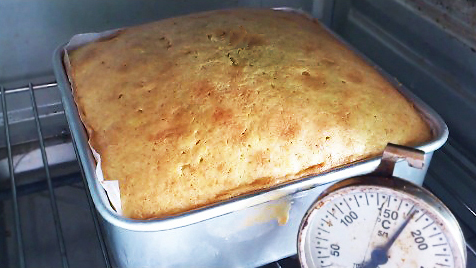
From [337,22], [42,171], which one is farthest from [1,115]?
[337,22]

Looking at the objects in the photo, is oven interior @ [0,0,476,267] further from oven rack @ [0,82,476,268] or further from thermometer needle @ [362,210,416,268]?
thermometer needle @ [362,210,416,268]

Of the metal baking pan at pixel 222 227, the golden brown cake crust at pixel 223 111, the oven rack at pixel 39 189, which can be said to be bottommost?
the oven rack at pixel 39 189

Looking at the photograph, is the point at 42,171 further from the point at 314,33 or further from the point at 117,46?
the point at 314,33

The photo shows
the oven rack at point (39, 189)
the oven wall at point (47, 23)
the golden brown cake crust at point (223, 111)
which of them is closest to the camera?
the golden brown cake crust at point (223, 111)

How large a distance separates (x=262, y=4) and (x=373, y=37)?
29 cm

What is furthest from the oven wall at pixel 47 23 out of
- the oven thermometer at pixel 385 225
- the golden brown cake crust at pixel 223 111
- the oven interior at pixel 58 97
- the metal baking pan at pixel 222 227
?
the oven thermometer at pixel 385 225

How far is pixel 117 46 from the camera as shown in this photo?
99 cm

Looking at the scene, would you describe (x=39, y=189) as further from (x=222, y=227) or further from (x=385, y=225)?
(x=385, y=225)

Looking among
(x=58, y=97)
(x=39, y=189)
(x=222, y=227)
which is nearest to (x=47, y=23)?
(x=58, y=97)

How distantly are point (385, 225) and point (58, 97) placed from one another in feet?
2.89

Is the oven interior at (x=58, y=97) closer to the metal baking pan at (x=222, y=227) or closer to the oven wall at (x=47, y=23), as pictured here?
the oven wall at (x=47, y=23)

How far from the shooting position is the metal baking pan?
0.71 m

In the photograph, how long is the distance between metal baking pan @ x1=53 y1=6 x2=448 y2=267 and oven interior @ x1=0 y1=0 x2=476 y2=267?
198mm

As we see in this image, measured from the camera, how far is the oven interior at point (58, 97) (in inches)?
40.4
